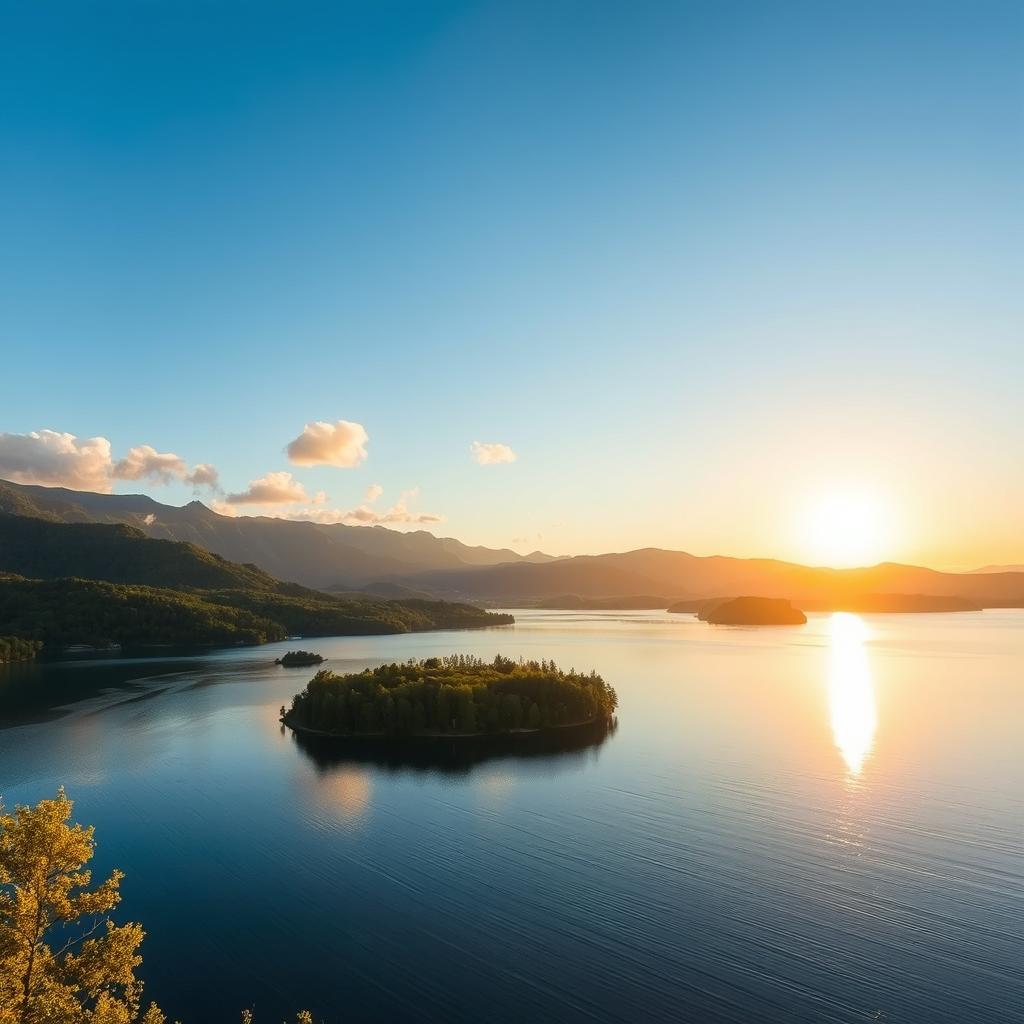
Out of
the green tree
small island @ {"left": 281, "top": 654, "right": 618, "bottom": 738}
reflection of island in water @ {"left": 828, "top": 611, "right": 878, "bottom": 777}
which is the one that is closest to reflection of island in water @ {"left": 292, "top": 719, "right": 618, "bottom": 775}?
small island @ {"left": 281, "top": 654, "right": 618, "bottom": 738}

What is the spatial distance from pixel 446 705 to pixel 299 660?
218ft

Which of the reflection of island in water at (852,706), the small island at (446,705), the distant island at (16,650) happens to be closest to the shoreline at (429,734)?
the small island at (446,705)

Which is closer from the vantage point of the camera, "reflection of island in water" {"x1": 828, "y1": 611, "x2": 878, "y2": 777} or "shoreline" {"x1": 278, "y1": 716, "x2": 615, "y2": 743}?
"reflection of island in water" {"x1": 828, "y1": 611, "x2": 878, "y2": 777}

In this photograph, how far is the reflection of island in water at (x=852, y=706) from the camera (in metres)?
59.6

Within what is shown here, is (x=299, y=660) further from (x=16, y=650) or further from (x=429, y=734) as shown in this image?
(x=429, y=734)

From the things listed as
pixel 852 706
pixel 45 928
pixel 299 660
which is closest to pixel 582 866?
pixel 45 928

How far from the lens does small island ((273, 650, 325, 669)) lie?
410ft

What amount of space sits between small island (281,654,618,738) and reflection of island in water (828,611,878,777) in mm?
22042

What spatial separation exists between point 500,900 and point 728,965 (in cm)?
1003

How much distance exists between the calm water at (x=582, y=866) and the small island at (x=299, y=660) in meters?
48.7

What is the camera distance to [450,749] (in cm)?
6275

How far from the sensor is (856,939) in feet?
90.5

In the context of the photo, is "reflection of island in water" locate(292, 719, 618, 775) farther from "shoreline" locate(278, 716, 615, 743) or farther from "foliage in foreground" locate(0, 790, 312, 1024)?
"foliage in foreground" locate(0, 790, 312, 1024)

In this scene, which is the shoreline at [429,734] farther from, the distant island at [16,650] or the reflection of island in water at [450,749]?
the distant island at [16,650]
